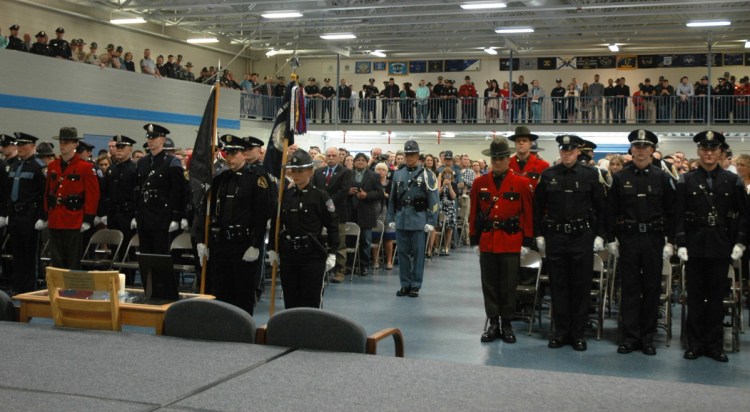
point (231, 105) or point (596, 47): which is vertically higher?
point (596, 47)

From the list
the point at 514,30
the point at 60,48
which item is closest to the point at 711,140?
the point at 60,48

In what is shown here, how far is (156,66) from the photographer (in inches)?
906

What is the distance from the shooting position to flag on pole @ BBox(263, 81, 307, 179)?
7.59 metres

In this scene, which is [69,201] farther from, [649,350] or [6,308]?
[649,350]

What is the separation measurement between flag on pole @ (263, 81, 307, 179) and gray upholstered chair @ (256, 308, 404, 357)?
12.7 ft

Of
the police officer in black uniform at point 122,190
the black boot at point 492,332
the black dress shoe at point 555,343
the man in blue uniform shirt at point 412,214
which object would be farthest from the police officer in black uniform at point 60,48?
the black dress shoe at point 555,343

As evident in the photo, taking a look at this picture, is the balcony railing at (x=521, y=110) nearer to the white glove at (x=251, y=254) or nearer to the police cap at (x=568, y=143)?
the police cap at (x=568, y=143)

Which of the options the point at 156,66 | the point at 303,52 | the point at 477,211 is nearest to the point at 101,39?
the point at 156,66

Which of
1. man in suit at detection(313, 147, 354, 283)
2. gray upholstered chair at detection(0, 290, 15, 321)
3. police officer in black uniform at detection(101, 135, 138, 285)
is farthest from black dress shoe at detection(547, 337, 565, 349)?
police officer in black uniform at detection(101, 135, 138, 285)

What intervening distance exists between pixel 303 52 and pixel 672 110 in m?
14.0

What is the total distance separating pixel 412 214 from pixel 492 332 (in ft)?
9.54

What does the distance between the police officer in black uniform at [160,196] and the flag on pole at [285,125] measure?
4.77 feet

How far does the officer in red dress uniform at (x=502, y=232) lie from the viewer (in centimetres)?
720

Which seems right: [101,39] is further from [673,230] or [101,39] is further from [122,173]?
[673,230]
